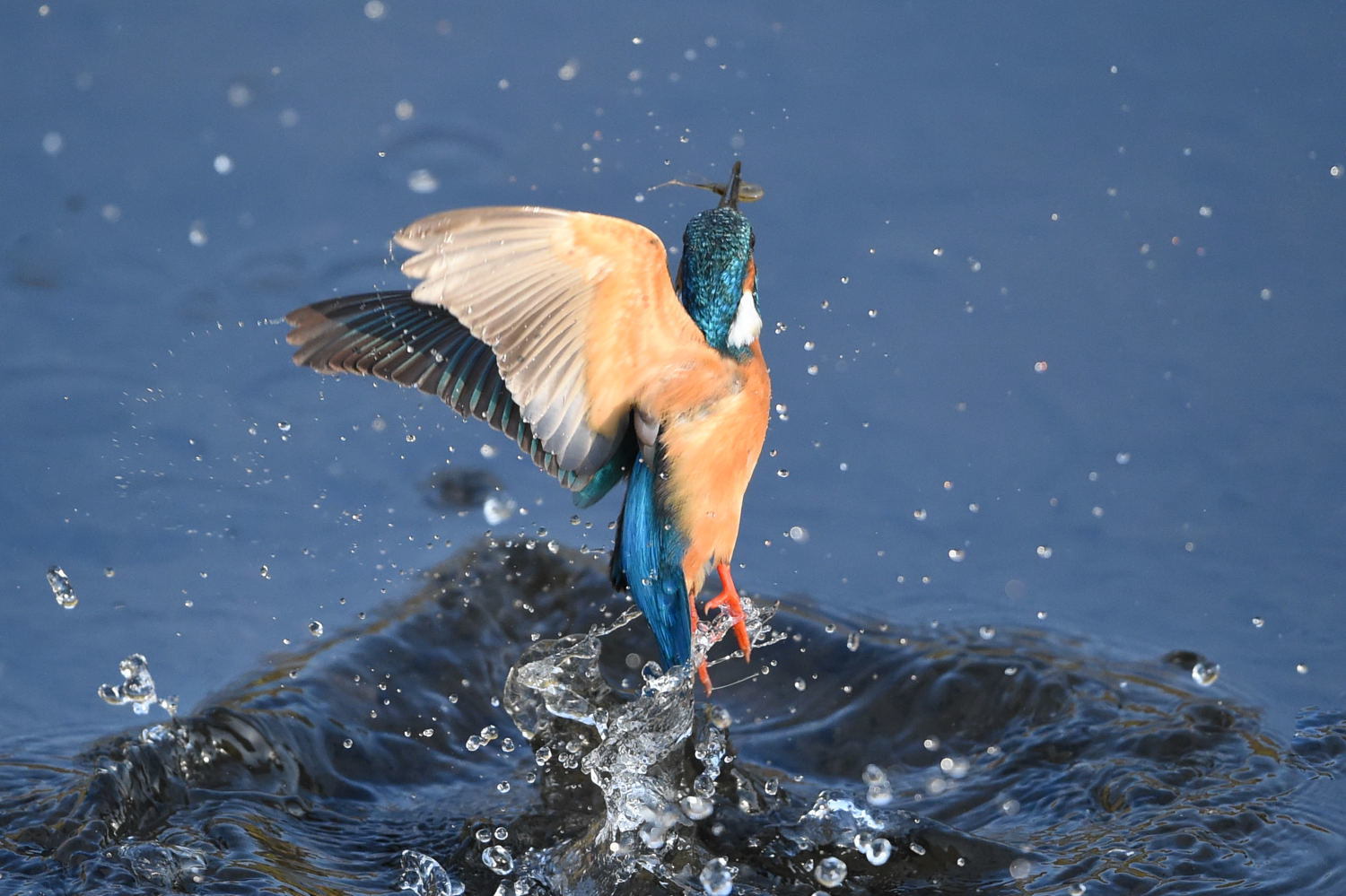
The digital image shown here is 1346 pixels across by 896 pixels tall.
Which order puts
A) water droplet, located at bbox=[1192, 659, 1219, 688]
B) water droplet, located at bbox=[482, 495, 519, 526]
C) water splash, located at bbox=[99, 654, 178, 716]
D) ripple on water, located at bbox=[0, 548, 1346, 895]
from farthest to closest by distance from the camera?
1. water droplet, located at bbox=[482, 495, 519, 526]
2. water droplet, located at bbox=[1192, 659, 1219, 688]
3. water splash, located at bbox=[99, 654, 178, 716]
4. ripple on water, located at bbox=[0, 548, 1346, 895]

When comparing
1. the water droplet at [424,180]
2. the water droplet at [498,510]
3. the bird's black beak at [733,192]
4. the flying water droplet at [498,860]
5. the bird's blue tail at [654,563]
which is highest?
the water droplet at [424,180]

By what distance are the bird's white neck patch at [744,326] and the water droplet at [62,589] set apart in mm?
2110

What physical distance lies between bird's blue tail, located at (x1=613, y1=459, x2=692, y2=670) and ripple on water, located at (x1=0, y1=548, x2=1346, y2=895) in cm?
18

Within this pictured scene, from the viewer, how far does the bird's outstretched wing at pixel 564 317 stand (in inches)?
97.0

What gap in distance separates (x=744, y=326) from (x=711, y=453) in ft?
0.91

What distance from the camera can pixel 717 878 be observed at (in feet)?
9.68

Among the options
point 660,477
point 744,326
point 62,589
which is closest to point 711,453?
point 660,477

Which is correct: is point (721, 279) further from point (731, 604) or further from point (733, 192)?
point (731, 604)

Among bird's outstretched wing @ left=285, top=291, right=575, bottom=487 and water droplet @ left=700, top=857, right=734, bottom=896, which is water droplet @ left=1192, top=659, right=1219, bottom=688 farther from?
bird's outstretched wing @ left=285, top=291, right=575, bottom=487

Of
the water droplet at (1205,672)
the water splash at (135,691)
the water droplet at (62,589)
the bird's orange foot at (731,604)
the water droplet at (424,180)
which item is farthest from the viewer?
the water droplet at (424,180)

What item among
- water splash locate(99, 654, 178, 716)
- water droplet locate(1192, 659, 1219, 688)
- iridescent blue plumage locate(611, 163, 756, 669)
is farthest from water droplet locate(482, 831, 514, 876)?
water droplet locate(1192, 659, 1219, 688)

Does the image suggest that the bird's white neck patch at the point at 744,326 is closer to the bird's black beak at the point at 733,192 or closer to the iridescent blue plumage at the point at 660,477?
the iridescent blue plumage at the point at 660,477

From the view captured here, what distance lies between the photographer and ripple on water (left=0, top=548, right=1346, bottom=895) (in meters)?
2.95

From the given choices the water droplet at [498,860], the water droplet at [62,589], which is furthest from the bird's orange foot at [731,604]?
the water droplet at [62,589]
